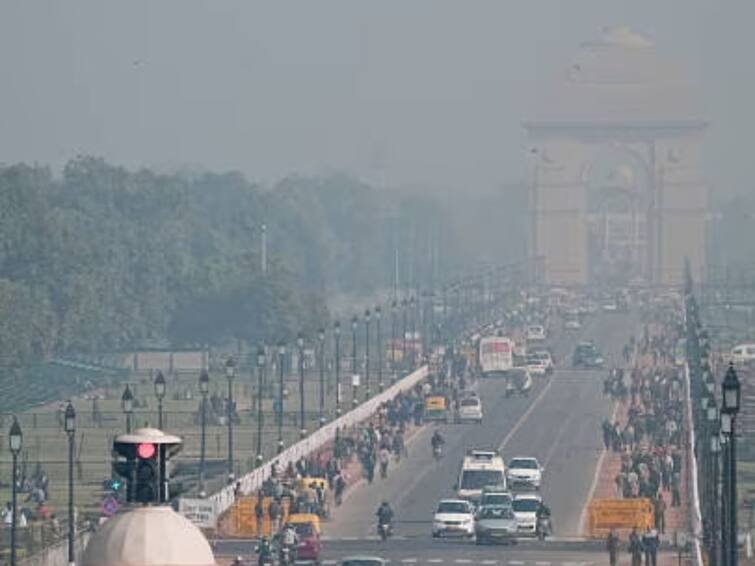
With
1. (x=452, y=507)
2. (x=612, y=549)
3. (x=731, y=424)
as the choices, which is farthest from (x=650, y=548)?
(x=731, y=424)

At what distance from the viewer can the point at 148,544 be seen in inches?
332

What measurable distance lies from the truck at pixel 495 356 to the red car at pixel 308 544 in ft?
123

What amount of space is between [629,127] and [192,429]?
98350 millimetres

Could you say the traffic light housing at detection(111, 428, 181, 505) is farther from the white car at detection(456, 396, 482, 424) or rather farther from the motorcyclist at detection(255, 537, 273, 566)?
the white car at detection(456, 396, 482, 424)

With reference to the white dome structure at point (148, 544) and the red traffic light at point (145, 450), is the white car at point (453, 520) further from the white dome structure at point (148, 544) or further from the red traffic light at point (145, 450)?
the white dome structure at point (148, 544)

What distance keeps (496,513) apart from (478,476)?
220 inches

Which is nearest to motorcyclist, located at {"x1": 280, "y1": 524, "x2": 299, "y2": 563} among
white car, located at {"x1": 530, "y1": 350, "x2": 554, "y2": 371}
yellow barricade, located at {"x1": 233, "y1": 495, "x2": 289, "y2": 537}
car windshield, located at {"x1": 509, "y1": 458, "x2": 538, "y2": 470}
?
yellow barricade, located at {"x1": 233, "y1": 495, "x2": 289, "y2": 537}

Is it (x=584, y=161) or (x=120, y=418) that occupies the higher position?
(x=584, y=161)

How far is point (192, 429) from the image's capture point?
53.6 m

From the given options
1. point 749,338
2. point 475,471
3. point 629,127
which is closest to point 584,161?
point 629,127

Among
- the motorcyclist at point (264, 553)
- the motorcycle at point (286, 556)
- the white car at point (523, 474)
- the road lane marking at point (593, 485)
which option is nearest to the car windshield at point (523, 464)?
the white car at point (523, 474)

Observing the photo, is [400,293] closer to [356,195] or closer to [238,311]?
[356,195]

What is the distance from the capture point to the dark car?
7631 cm

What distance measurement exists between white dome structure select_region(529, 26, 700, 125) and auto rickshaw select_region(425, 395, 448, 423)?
90956 millimetres
